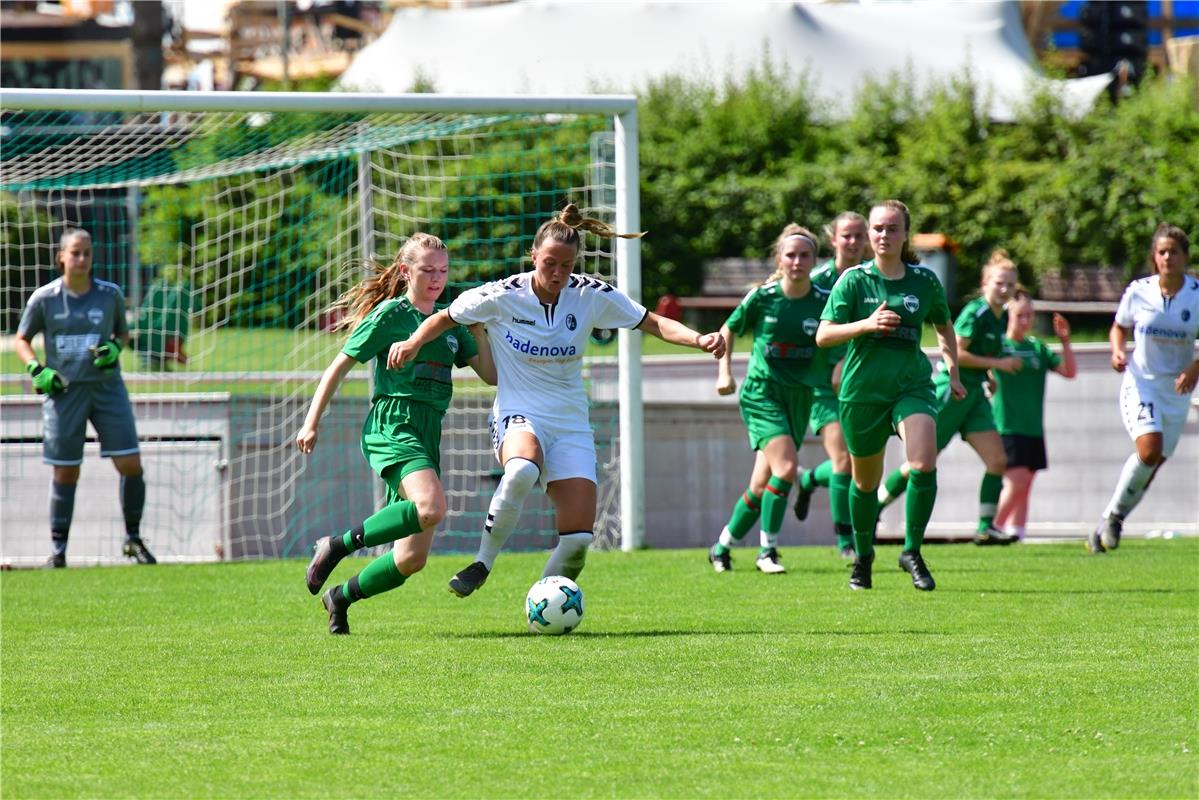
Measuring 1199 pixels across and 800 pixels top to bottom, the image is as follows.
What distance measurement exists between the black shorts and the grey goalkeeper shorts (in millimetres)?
6580

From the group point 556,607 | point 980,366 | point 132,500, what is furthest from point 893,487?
point 132,500

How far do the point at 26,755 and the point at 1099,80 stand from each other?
36864 mm

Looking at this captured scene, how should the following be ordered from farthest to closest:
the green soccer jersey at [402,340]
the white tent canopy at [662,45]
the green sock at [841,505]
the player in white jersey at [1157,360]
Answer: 1. the white tent canopy at [662,45]
2. the player in white jersey at [1157,360]
3. the green sock at [841,505]
4. the green soccer jersey at [402,340]

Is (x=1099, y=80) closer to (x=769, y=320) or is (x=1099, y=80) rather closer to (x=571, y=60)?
(x=571, y=60)

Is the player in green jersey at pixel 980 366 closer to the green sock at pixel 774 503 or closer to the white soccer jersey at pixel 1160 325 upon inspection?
the white soccer jersey at pixel 1160 325

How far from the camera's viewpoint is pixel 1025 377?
1312 centimetres

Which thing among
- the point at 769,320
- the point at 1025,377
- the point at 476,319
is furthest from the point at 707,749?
the point at 1025,377

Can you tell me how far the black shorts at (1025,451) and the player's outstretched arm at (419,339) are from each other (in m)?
6.90

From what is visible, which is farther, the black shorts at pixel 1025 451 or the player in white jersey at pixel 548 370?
the black shorts at pixel 1025 451

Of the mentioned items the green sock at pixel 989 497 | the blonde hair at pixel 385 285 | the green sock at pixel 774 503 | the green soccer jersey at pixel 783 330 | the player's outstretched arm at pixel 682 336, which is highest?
the blonde hair at pixel 385 285

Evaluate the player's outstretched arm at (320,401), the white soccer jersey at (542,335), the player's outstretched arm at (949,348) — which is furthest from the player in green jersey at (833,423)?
the player's outstretched arm at (320,401)

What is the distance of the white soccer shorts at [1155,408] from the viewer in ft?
35.8

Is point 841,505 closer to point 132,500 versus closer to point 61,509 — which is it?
point 132,500

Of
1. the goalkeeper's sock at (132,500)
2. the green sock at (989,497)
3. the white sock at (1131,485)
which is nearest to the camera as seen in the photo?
the white sock at (1131,485)
